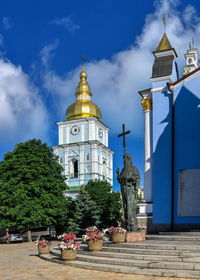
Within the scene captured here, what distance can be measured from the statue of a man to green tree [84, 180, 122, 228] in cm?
2576

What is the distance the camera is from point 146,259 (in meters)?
10.4

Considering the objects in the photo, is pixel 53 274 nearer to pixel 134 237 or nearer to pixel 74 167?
pixel 134 237

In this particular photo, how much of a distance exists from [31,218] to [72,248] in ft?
53.1

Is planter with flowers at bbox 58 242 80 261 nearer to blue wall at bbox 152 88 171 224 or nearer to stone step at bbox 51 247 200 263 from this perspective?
stone step at bbox 51 247 200 263

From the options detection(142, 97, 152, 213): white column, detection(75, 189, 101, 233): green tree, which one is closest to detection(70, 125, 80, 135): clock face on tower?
detection(75, 189, 101, 233): green tree

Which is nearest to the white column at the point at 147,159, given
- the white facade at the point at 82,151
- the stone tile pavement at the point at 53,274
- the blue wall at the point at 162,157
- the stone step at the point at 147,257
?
the blue wall at the point at 162,157

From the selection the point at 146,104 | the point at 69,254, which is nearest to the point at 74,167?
the point at 146,104

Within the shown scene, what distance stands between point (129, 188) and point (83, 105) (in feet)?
171

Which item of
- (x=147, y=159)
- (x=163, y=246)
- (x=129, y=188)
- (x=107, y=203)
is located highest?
(x=147, y=159)

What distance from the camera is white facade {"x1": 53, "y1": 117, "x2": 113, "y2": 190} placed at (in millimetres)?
61688

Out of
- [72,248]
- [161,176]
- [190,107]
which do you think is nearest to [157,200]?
[161,176]

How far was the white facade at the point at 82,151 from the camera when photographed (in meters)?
61.7

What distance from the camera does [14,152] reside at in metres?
30.4

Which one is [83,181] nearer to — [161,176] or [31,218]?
[31,218]
